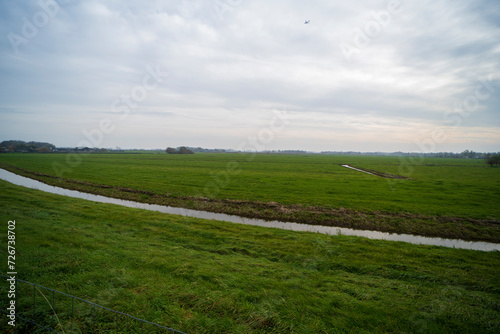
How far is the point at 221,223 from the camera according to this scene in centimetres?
1658

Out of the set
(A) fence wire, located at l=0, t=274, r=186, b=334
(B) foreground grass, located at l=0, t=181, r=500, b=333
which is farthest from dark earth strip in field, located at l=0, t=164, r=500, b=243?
(A) fence wire, located at l=0, t=274, r=186, b=334

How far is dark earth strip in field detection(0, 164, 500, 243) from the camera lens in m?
17.6

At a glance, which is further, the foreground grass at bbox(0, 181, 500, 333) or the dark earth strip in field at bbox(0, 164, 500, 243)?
the dark earth strip in field at bbox(0, 164, 500, 243)

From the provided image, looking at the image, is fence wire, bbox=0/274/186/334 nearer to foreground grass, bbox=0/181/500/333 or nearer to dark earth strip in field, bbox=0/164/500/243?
foreground grass, bbox=0/181/500/333

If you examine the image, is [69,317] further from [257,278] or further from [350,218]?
[350,218]

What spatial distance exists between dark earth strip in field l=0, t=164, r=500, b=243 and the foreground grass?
5.25 meters

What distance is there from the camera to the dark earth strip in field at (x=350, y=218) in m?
17.6

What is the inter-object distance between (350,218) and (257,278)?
14463 millimetres

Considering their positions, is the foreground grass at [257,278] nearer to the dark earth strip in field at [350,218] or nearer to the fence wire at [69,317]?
the fence wire at [69,317]

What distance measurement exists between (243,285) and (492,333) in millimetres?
7346

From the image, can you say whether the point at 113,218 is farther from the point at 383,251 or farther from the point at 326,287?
the point at 383,251

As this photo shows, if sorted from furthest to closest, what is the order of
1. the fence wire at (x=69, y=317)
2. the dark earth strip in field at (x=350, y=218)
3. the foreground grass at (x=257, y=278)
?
the dark earth strip in field at (x=350, y=218)
the foreground grass at (x=257, y=278)
the fence wire at (x=69, y=317)

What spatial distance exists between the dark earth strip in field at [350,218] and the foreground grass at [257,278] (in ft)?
17.2

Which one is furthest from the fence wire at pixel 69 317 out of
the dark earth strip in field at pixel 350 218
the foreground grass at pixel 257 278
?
the dark earth strip in field at pixel 350 218
